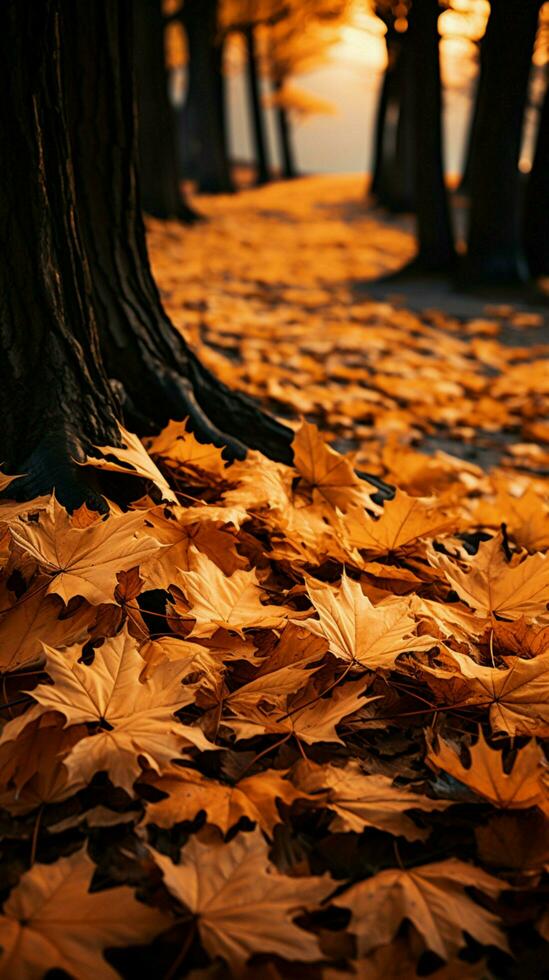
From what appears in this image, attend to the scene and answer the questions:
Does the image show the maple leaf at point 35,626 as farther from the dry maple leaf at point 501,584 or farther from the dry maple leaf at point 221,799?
the dry maple leaf at point 501,584

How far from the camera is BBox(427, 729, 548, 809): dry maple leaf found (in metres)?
1.10

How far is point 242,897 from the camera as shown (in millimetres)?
917

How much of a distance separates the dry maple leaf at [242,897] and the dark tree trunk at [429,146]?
864 cm

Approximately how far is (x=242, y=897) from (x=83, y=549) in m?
0.64

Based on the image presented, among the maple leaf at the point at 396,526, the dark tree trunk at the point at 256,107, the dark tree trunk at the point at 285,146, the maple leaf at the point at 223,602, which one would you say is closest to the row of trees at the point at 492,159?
the maple leaf at the point at 396,526

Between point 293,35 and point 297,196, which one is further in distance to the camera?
point 293,35

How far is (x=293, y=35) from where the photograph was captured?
858 inches

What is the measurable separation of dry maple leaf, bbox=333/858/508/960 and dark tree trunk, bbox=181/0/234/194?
17525 mm

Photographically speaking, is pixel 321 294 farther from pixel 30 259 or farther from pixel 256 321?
pixel 30 259

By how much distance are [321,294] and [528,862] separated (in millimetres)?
6687

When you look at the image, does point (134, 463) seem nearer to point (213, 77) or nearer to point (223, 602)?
point (223, 602)

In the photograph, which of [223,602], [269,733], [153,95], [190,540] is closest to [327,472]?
[190,540]

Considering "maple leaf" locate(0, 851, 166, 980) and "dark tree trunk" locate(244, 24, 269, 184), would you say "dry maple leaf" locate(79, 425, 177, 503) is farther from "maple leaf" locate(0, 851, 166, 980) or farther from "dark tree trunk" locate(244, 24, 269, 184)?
"dark tree trunk" locate(244, 24, 269, 184)

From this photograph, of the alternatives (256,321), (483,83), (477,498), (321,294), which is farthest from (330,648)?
(483,83)
